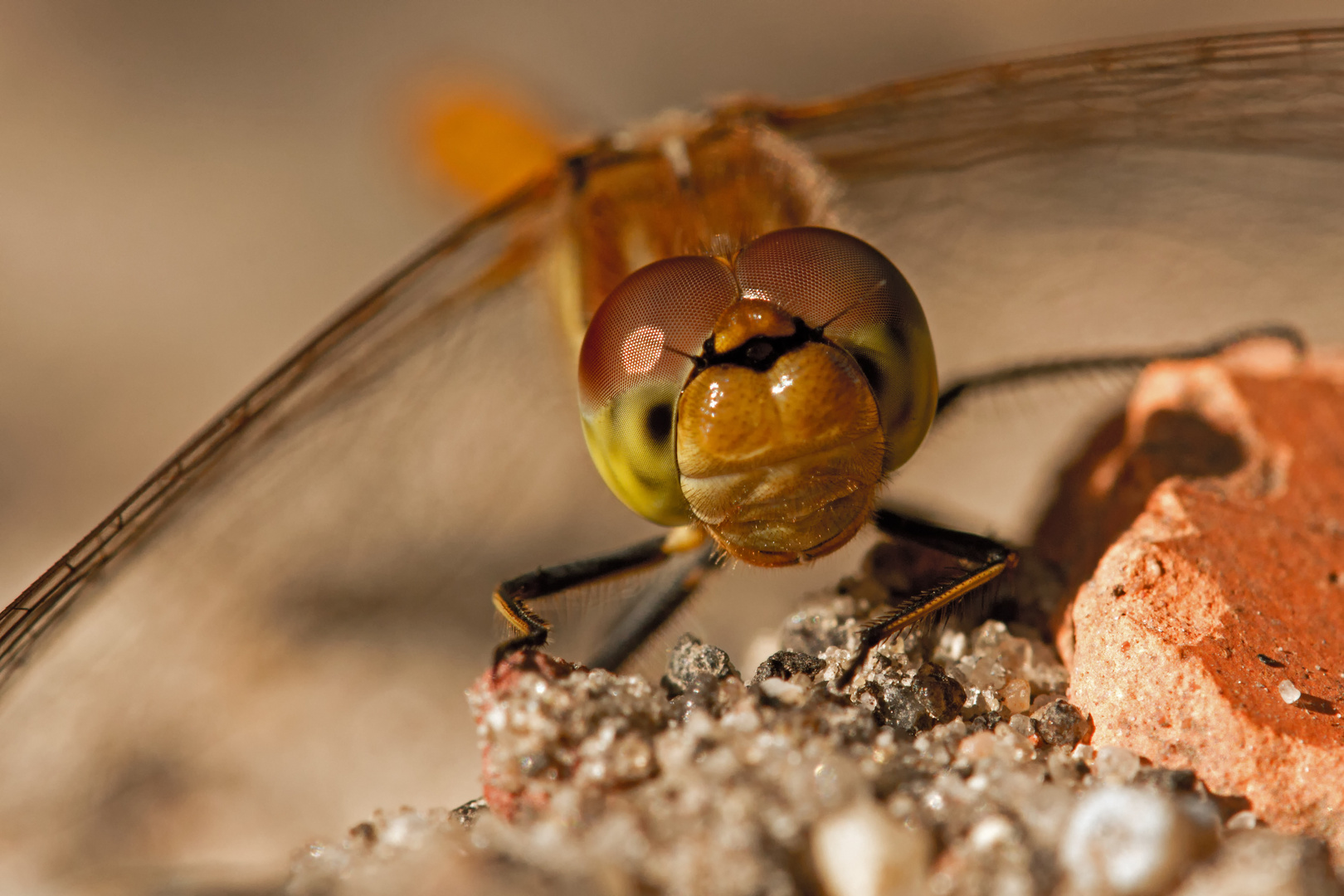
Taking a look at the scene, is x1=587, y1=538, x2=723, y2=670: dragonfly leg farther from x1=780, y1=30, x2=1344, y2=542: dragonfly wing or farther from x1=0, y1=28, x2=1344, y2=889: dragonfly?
x1=780, y1=30, x2=1344, y2=542: dragonfly wing

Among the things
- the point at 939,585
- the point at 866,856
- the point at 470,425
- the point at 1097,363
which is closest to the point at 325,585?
the point at 470,425

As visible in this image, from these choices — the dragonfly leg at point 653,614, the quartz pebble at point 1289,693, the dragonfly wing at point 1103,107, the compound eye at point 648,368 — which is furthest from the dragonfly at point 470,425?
the quartz pebble at point 1289,693

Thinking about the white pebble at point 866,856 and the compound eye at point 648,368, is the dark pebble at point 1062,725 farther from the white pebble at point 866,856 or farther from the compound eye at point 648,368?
the compound eye at point 648,368

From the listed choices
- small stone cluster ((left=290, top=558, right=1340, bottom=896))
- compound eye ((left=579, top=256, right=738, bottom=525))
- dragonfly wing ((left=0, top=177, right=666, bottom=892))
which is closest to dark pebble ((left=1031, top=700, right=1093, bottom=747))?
small stone cluster ((left=290, top=558, right=1340, bottom=896))

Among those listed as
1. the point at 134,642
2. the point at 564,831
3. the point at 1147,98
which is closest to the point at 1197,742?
the point at 564,831

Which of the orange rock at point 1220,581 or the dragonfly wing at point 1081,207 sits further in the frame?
the dragonfly wing at point 1081,207

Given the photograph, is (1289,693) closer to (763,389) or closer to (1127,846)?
(1127,846)
